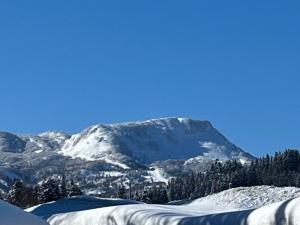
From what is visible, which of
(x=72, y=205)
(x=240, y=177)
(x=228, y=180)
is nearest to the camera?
(x=72, y=205)

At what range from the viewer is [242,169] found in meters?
117

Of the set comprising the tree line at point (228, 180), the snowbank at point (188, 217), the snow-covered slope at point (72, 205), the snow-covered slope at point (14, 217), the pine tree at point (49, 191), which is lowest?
the snow-covered slope at point (14, 217)

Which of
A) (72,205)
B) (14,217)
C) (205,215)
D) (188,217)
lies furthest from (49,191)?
(14,217)

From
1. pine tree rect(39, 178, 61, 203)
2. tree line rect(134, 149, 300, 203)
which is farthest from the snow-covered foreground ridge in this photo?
tree line rect(134, 149, 300, 203)

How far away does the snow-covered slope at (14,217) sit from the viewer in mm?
14848

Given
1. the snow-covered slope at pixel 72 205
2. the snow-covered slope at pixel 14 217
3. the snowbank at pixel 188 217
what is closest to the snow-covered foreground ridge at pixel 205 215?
the snowbank at pixel 188 217

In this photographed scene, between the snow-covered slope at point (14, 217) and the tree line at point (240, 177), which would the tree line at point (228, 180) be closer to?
the tree line at point (240, 177)

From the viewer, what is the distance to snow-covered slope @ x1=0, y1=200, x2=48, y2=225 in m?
14.8

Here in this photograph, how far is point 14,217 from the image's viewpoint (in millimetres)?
15094

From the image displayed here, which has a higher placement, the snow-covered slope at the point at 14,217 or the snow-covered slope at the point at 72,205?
the snow-covered slope at the point at 72,205

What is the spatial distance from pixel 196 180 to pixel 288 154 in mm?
26588

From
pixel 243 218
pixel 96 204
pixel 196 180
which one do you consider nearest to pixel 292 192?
pixel 96 204

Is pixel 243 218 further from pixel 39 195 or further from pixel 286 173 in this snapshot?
pixel 286 173

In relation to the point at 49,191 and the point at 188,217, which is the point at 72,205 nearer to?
the point at 188,217
